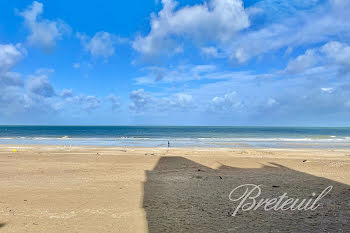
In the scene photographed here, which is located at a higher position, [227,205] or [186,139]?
[227,205]

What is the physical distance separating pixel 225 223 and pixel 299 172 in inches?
341

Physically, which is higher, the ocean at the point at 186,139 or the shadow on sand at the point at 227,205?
the shadow on sand at the point at 227,205

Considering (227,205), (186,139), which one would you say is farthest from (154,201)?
(186,139)

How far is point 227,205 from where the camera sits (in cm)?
739

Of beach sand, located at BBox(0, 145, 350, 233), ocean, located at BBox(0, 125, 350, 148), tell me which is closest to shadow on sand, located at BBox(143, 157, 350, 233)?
beach sand, located at BBox(0, 145, 350, 233)

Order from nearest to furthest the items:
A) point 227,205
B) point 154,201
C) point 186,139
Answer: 1. point 227,205
2. point 154,201
3. point 186,139

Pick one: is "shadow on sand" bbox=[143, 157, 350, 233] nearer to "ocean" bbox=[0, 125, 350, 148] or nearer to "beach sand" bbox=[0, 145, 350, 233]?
"beach sand" bbox=[0, 145, 350, 233]

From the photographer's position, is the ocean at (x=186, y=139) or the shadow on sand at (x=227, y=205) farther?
the ocean at (x=186, y=139)

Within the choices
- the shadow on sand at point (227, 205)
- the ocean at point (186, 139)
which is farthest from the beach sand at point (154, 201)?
the ocean at point (186, 139)

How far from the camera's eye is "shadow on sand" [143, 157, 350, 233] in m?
5.83

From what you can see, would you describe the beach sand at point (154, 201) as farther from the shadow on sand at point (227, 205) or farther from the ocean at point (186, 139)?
the ocean at point (186, 139)

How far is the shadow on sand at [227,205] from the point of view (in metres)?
5.83

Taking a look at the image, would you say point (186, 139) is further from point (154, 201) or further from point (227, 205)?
point (227, 205)

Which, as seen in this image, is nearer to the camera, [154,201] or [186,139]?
[154,201]
